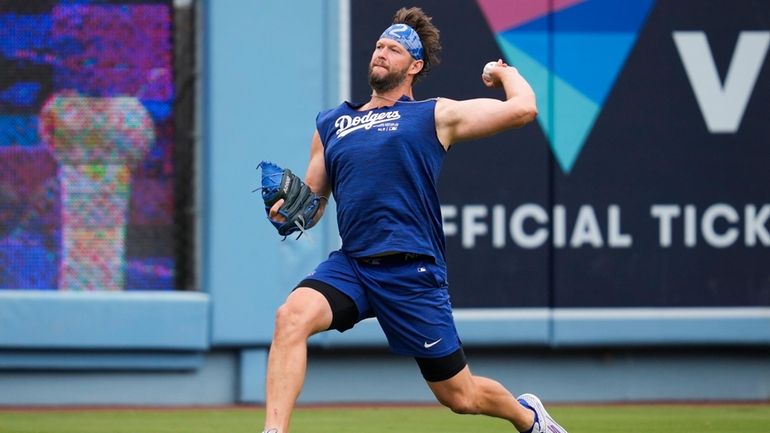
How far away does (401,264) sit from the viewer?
19.8 ft

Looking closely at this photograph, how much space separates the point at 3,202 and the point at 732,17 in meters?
5.21

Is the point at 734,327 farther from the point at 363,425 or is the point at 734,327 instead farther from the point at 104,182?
the point at 104,182

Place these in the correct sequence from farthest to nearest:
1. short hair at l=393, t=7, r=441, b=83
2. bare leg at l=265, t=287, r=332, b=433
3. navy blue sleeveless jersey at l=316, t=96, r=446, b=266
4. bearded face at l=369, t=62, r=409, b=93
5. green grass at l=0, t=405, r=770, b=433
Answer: green grass at l=0, t=405, r=770, b=433
short hair at l=393, t=7, r=441, b=83
bearded face at l=369, t=62, r=409, b=93
navy blue sleeveless jersey at l=316, t=96, r=446, b=266
bare leg at l=265, t=287, r=332, b=433

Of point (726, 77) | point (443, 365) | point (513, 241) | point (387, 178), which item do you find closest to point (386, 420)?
point (513, 241)

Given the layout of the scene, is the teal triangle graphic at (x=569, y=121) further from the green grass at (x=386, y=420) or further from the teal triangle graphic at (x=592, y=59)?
the green grass at (x=386, y=420)

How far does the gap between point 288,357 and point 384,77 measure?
4.49 ft

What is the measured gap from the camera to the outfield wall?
9.27m

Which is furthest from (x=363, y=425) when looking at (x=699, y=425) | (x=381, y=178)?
(x=381, y=178)

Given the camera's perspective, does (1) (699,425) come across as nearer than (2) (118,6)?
Yes

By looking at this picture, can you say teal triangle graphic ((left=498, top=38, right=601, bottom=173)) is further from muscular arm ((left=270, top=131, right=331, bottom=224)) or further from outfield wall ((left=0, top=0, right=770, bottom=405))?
muscular arm ((left=270, top=131, right=331, bottom=224))

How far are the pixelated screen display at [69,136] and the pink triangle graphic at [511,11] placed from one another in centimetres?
232

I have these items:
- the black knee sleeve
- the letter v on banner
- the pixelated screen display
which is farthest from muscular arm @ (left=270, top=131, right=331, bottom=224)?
the letter v on banner

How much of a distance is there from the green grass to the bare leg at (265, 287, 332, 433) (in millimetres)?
2166

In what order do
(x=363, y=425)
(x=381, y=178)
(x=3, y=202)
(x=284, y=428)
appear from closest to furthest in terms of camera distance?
(x=284, y=428)
(x=381, y=178)
(x=363, y=425)
(x=3, y=202)
